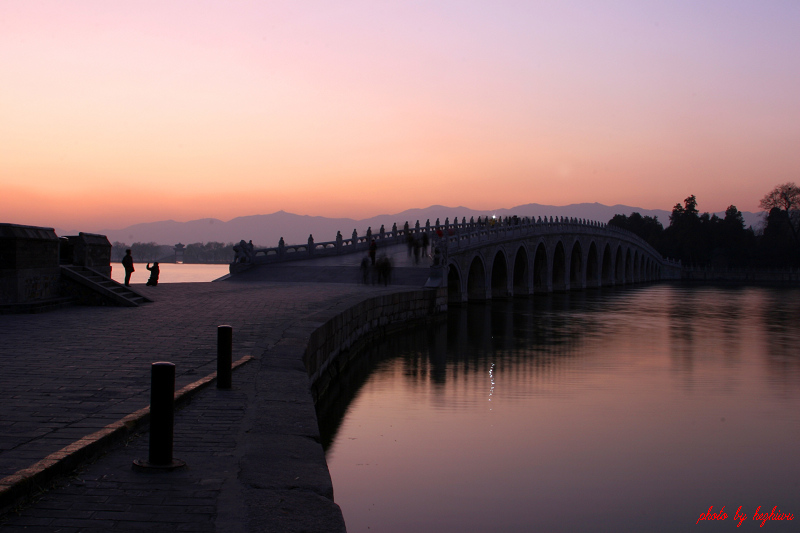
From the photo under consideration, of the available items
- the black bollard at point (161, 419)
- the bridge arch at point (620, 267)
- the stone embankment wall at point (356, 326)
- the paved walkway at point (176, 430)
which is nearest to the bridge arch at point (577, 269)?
the bridge arch at point (620, 267)

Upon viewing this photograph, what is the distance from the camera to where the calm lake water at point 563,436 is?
24.5 feet

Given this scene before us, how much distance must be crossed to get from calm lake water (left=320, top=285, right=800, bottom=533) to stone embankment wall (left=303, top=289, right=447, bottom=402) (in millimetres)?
544

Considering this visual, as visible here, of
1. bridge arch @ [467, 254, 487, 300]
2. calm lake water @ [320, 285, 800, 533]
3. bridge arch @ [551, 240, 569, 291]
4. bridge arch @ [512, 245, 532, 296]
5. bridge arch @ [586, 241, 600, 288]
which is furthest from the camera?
bridge arch @ [586, 241, 600, 288]

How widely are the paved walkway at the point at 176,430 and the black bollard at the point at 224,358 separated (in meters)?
0.10

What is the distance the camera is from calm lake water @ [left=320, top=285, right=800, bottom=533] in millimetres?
7461

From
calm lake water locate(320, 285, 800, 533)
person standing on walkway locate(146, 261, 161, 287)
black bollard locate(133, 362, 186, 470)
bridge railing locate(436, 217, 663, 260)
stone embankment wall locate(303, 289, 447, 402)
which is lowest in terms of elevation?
calm lake water locate(320, 285, 800, 533)

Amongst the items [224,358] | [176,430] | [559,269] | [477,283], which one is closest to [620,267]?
[559,269]

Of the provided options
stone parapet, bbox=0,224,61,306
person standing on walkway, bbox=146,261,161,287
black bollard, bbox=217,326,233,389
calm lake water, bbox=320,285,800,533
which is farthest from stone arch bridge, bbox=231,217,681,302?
black bollard, bbox=217,326,233,389

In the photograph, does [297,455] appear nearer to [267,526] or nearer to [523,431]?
[267,526]

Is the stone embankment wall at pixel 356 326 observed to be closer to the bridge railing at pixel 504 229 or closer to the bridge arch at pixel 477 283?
the bridge railing at pixel 504 229

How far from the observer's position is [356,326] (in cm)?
1641

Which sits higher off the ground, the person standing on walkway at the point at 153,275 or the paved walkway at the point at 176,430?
the person standing on walkway at the point at 153,275

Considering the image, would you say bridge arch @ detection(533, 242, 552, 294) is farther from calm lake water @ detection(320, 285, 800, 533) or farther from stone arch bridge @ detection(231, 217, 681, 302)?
calm lake water @ detection(320, 285, 800, 533)

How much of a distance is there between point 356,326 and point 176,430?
11.3 m
